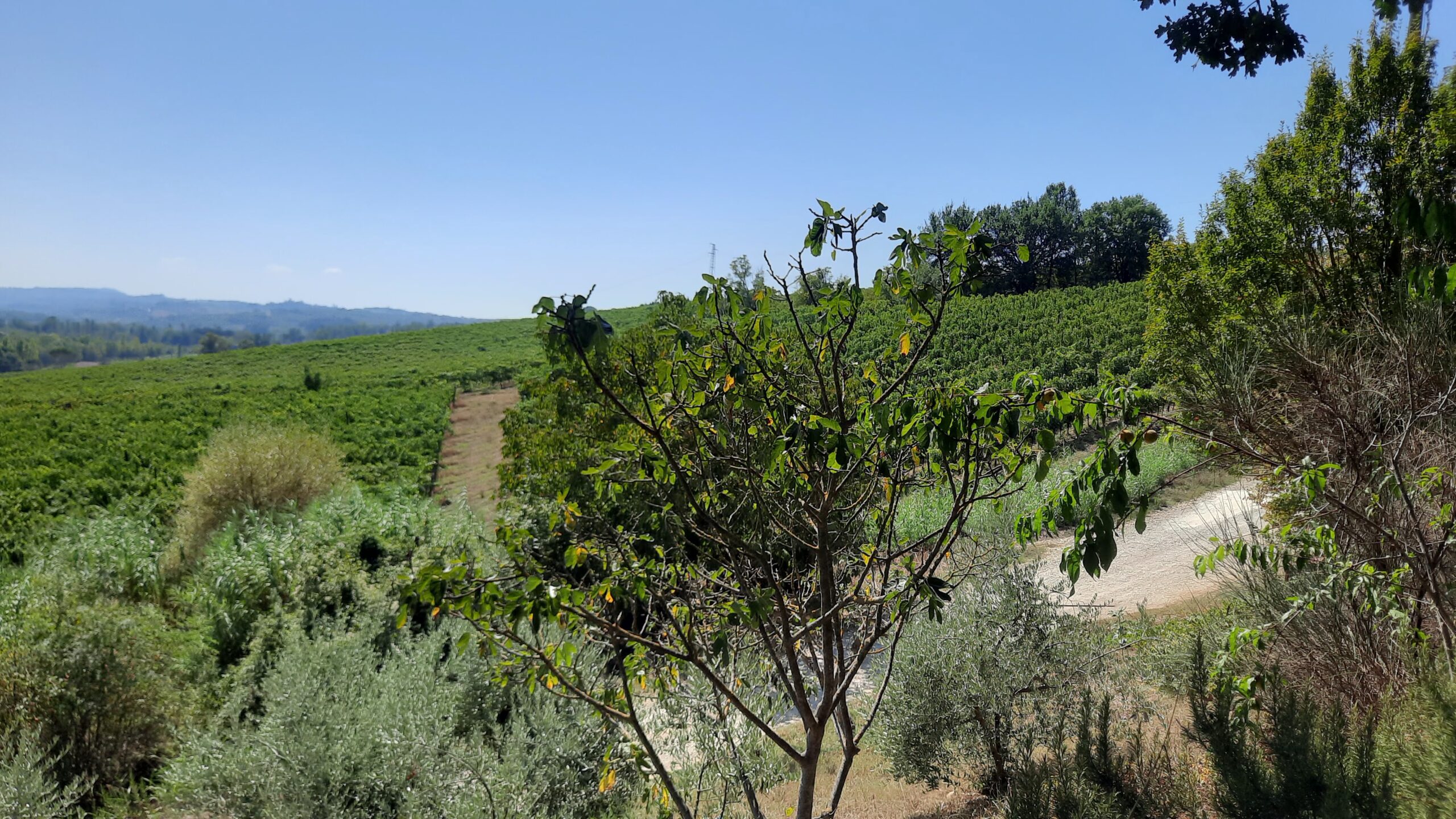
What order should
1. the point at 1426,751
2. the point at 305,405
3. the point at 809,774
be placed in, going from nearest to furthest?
the point at 809,774 < the point at 1426,751 < the point at 305,405

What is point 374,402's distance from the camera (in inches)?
1265

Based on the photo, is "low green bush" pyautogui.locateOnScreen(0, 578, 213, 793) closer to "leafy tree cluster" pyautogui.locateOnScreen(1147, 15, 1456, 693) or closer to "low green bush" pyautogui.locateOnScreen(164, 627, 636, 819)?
"low green bush" pyautogui.locateOnScreen(164, 627, 636, 819)

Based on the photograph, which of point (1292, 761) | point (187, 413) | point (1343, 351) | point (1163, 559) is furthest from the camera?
point (187, 413)

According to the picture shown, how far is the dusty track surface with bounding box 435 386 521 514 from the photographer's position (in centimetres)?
1908

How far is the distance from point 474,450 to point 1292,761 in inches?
1022

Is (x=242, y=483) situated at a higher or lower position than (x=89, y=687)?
higher

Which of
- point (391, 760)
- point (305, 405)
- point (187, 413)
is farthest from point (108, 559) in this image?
point (305, 405)

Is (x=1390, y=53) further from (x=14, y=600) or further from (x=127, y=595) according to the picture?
(x=127, y=595)

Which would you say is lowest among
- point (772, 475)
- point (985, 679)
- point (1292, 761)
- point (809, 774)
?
point (985, 679)

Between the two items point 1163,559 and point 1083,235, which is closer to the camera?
point 1163,559

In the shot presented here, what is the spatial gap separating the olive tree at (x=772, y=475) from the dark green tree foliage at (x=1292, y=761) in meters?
1.72

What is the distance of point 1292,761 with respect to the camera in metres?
3.12

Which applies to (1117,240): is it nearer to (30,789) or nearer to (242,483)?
(242,483)

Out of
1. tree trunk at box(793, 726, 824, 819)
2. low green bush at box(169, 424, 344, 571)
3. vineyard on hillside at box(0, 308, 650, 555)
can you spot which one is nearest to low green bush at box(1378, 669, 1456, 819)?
tree trunk at box(793, 726, 824, 819)
